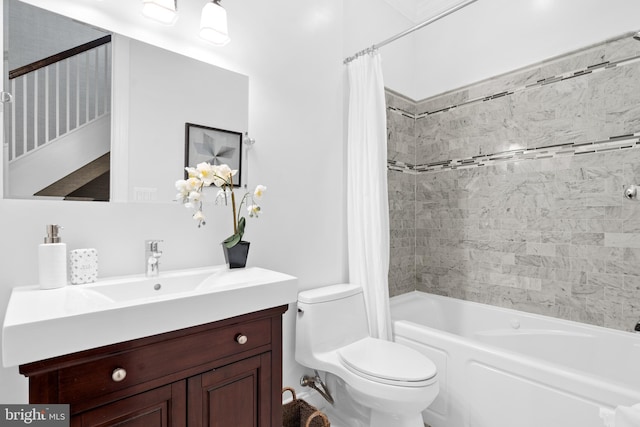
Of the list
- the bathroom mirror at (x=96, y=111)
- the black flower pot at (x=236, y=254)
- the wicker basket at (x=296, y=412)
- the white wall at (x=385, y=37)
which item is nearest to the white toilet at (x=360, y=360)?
the wicker basket at (x=296, y=412)

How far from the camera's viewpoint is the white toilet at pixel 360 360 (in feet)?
4.79

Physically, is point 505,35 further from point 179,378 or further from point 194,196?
point 179,378

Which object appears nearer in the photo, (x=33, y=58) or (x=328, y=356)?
(x=33, y=58)

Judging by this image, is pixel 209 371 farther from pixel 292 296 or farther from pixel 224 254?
pixel 224 254

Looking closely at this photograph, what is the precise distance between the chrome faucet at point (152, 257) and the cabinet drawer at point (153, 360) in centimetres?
41

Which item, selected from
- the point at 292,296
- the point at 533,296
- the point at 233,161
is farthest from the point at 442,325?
the point at 233,161

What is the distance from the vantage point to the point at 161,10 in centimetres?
135

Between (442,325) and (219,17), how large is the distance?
262 centimetres

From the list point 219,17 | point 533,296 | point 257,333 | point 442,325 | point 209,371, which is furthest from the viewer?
point 442,325

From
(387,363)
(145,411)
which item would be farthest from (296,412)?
(145,411)

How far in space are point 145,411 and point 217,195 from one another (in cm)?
90

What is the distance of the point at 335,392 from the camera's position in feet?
6.41

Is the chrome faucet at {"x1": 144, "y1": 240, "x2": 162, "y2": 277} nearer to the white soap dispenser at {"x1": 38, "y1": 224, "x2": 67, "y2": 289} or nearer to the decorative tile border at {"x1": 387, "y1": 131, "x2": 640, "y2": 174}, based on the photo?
the white soap dispenser at {"x1": 38, "y1": 224, "x2": 67, "y2": 289}

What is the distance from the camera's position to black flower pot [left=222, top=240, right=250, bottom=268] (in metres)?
1.49
